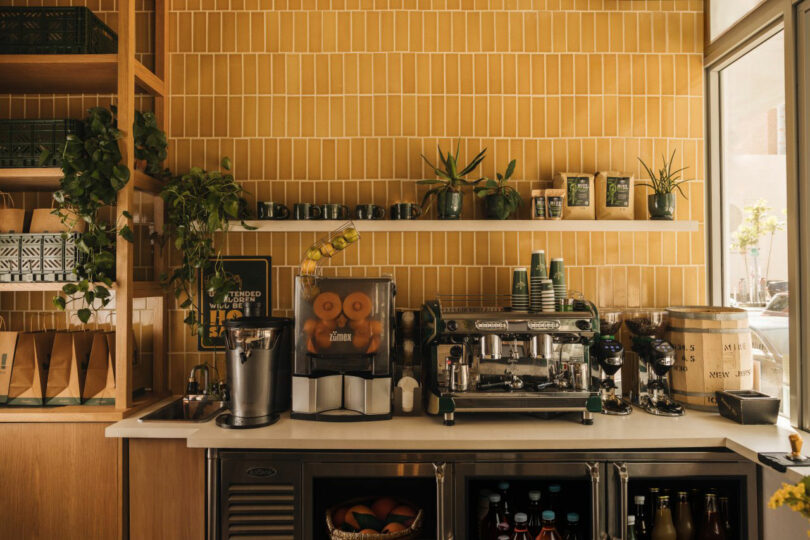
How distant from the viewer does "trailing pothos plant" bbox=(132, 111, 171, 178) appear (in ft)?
7.67

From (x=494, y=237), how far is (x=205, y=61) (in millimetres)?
1732

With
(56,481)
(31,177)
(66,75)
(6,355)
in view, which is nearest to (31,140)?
(31,177)

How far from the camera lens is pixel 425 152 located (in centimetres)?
271

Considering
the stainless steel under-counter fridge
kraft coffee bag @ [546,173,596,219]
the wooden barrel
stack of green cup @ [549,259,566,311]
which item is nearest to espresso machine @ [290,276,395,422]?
the stainless steel under-counter fridge

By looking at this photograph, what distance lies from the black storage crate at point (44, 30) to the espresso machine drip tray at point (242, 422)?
1.70 m

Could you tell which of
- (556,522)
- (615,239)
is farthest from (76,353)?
(615,239)

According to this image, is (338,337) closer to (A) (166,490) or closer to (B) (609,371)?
(A) (166,490)

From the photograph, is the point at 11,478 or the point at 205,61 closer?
the point at 11,478

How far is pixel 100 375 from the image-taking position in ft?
7.62

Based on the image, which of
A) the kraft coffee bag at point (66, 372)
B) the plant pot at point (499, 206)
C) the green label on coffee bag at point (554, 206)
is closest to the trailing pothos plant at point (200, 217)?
the kraft coffee bag at point (66, 372)

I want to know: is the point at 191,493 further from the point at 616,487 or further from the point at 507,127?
the point at 507,127

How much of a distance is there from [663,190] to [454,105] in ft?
3.61

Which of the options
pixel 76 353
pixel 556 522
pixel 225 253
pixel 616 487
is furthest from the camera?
pixel 225 253

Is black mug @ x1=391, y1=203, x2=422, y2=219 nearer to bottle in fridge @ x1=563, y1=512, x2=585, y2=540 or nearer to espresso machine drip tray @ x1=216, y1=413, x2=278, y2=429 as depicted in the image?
espresso machine drip tray @ x1=216, y1=413, x2=278, y2=429
